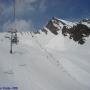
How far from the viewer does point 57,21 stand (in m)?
138

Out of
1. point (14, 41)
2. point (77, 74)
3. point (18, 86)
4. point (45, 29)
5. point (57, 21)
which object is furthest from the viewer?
point (45, 29)

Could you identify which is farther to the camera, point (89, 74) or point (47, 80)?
point (89, 74)

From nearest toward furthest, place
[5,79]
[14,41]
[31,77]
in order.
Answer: [5,79] < [31,77] < [14,41]

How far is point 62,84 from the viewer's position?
22.5 m

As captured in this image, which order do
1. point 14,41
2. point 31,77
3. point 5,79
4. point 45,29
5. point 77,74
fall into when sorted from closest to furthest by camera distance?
1. point 5,79
2. point 31,77
3. point 77,74
4. point 14,41
5. point 45,29

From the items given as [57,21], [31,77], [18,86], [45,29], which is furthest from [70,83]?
[45,29]

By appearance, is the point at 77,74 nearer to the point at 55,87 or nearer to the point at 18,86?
the point at 55,87

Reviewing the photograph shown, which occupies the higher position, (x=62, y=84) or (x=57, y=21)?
(x=57, y=21)

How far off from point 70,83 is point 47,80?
2.83 meters

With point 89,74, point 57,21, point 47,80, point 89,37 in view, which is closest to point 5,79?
point 47,80

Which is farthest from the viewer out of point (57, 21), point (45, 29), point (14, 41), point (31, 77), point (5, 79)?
point (45, 29)

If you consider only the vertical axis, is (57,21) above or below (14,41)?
above

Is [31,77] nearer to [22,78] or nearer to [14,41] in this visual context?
[22,78]

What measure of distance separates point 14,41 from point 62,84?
46587mm
